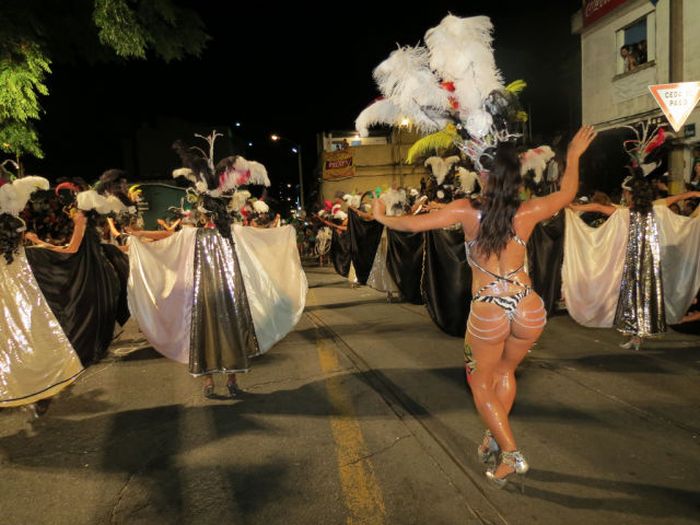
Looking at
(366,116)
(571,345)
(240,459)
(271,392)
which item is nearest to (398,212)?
(571,345)

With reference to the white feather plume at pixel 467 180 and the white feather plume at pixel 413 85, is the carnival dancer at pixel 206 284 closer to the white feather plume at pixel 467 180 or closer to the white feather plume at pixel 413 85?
the white feather plume at pixel 413 85

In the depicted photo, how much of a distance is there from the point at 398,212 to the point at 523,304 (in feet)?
23.2

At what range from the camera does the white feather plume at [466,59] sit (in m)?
3.41

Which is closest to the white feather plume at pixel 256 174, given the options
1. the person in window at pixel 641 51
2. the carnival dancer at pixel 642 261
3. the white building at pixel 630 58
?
the carnival dancer at pixel 642 261

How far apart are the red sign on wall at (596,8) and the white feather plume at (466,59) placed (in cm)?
1320

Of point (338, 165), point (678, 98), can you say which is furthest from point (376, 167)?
point (678, 98)

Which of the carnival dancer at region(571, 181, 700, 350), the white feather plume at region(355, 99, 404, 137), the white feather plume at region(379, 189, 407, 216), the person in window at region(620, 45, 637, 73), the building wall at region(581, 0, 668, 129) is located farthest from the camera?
the person in window at region(620, 45, 637, 73)

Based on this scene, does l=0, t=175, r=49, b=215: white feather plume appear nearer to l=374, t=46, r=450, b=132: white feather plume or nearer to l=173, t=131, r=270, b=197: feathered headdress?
l=173, t=131, r=270, b=197: feathered headdress

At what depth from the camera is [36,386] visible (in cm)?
464

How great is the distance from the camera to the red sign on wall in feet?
46.2

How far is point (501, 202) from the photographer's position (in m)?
3.08

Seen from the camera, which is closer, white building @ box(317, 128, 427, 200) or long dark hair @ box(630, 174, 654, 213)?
long dark hair @ box(630, 174, 654, 213)

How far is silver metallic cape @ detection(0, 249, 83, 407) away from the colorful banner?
29.7 m

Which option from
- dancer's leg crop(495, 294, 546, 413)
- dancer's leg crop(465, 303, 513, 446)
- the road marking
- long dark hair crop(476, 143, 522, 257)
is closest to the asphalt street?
the road marking
